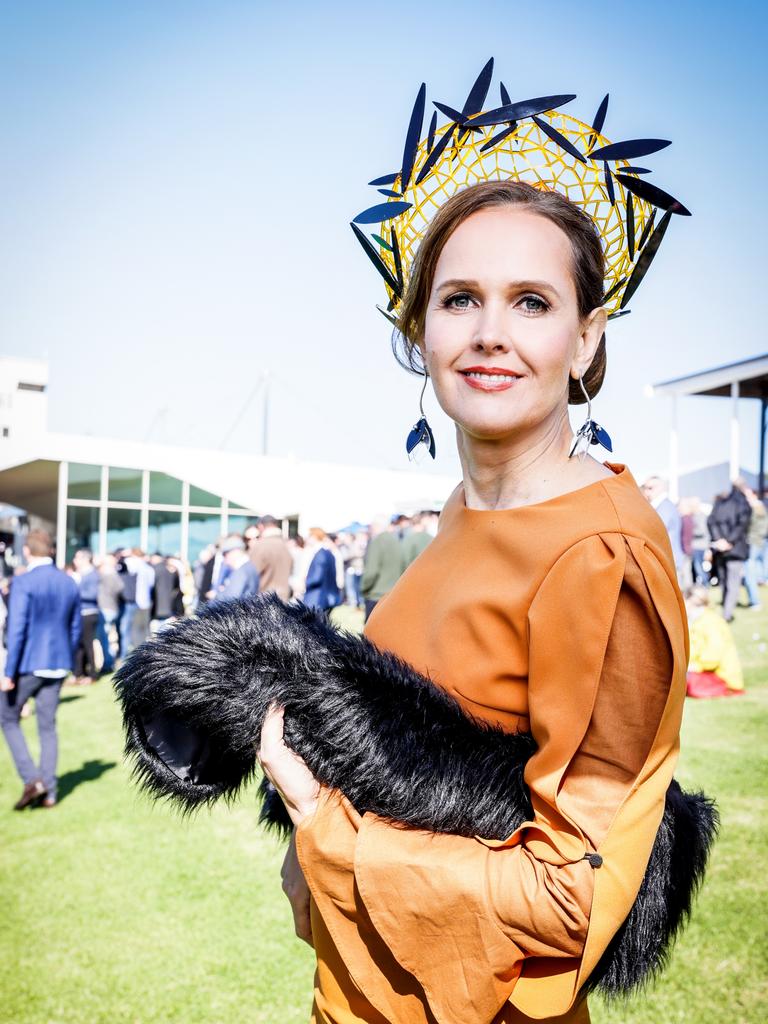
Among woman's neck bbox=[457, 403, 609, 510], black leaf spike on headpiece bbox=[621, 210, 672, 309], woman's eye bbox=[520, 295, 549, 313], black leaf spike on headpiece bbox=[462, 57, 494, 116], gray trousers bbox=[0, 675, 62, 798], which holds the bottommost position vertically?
gray trousers bbox=[0, 675, 62, 798]

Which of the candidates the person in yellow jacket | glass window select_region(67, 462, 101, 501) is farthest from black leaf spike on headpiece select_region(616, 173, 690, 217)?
glass window select_region(67, 462, 101, 501)

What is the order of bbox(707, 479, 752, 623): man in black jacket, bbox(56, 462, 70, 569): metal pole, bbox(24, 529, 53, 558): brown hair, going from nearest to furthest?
bbox(24, 529, 53, 558): brown hair → bbox(707, 479, 752, 623): man in black jacket → bbox(56, 462, 70, 569): metal pole

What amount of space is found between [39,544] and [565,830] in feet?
22.2

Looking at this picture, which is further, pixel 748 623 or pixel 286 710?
pixel 748 623

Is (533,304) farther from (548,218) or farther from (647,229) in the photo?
(647,229)

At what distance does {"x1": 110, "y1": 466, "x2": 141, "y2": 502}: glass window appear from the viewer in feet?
76.9

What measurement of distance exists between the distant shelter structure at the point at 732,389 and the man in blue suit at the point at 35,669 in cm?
1326

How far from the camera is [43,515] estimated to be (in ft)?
96.8


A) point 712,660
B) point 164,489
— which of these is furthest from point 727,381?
point 164,489

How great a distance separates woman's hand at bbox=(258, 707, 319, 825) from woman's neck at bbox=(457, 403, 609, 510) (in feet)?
1.63

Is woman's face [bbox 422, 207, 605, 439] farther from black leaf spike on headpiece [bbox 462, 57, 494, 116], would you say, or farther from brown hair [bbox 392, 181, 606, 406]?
black leaf spike on headpiece [bbox 462, 57, 494, 116]

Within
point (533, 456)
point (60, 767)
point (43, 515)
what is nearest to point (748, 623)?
point (60, 767)

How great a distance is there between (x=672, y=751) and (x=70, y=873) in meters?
4.90

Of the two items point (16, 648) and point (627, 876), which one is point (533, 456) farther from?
point (16, 648)
